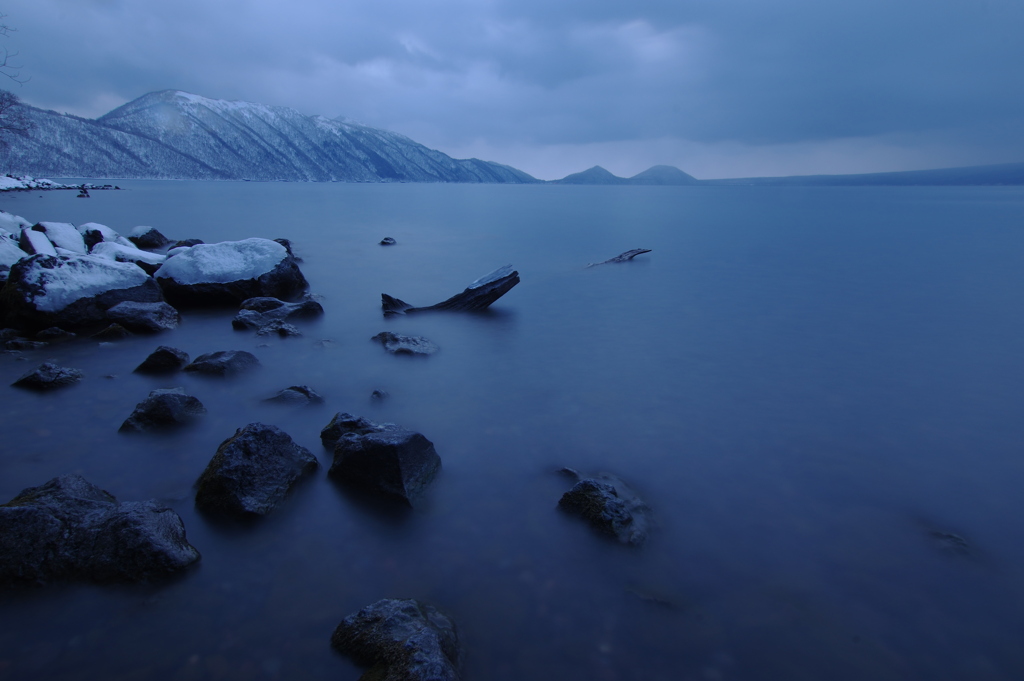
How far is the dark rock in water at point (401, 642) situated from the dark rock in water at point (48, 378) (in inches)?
283

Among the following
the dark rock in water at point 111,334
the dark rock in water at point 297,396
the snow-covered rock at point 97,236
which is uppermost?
the snow-covered rock at point 97,236

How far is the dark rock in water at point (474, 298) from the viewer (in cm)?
1445

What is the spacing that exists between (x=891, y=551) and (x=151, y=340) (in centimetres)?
1253

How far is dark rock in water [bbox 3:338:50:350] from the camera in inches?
384

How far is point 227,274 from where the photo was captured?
13828mm

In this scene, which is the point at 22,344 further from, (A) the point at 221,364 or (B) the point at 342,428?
(B) the point at 342,428

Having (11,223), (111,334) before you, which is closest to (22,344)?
(111,334)

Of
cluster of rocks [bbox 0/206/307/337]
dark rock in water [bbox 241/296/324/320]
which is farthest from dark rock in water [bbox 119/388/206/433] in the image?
dark rock in water [bbox 241/296/324/320]

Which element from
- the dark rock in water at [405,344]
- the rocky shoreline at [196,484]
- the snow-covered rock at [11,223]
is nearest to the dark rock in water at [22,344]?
the rocky shoreline at [196,484]

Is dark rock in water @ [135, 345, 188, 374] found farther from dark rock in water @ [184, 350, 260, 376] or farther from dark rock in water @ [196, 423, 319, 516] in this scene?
dark rock in water @ [196, 423, 319, 516]

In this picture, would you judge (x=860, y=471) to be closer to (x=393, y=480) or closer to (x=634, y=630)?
(x=634, y=630)

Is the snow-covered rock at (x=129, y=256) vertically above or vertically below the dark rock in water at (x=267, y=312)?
above

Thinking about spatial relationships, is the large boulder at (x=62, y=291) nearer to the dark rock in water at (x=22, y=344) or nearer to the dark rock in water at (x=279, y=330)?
the dark rock in water at (x=22, y=344)

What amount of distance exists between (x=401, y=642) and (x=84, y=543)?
2.93 metres
